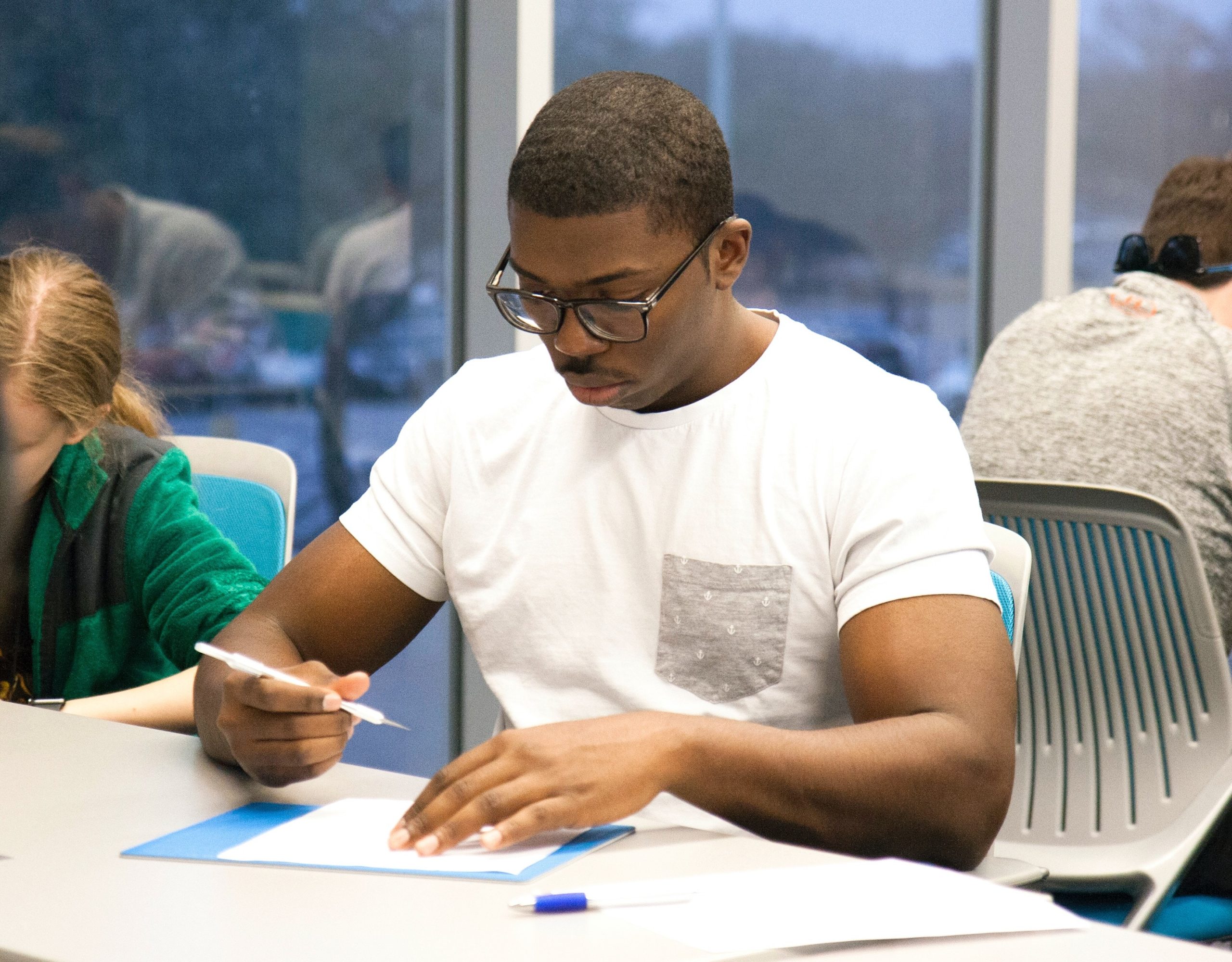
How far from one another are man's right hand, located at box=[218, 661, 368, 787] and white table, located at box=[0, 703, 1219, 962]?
0.09 ft

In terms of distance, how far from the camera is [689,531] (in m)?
1.35

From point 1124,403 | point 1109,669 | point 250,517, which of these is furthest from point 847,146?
point 250,517

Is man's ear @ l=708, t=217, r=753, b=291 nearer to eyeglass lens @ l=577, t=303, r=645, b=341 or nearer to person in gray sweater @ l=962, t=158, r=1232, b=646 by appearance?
eyeglass lens @ l=577, t=303, r=645, b=341

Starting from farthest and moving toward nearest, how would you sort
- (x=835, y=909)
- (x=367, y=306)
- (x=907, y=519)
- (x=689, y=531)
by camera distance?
(x=367, y=306)
(x=689, y=531)
(x=907, y=519)
(x=835, y=909)

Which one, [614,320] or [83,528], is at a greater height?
[614,320]

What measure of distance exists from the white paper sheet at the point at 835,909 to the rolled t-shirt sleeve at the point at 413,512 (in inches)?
26.2

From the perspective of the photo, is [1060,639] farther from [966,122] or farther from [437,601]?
[966,122]

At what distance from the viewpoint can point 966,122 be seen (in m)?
3.44

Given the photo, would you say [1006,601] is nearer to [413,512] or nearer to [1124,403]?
[413,512]

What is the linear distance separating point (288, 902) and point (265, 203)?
6.68ft

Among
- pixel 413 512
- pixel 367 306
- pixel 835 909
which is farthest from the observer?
pixel 367 306

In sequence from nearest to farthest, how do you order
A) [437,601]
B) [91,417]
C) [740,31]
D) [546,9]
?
[437,601], [91,417], [546,9], [740,31]

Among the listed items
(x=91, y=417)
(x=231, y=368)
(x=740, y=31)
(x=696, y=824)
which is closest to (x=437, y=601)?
(x=696, y=824)

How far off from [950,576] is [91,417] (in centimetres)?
116
